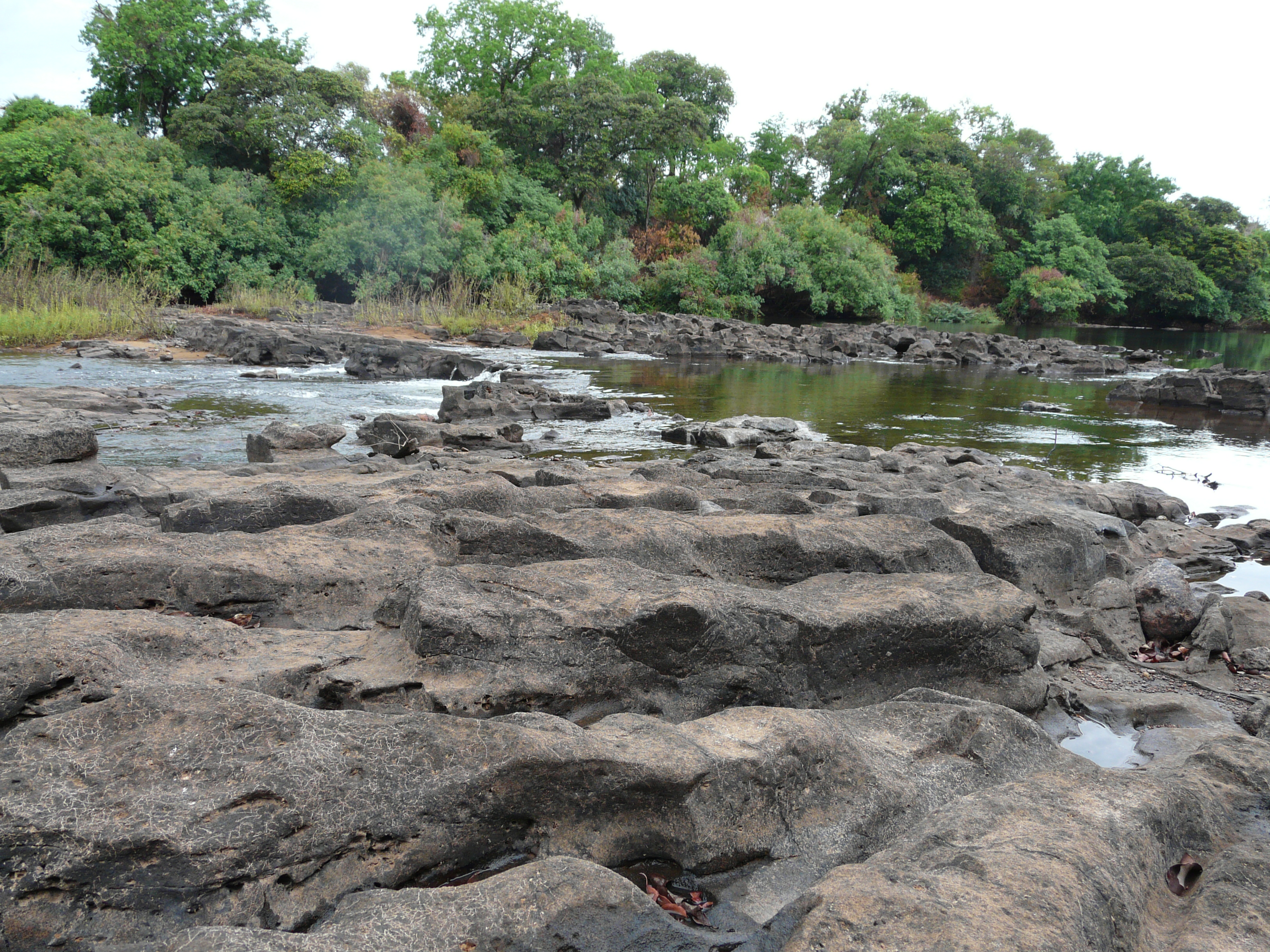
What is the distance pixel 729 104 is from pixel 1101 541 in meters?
52.2

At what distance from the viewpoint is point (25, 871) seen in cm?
175

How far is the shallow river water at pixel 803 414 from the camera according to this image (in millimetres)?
9828

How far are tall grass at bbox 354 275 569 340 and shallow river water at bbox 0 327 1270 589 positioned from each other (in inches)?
151

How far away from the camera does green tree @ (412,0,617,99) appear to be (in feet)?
147

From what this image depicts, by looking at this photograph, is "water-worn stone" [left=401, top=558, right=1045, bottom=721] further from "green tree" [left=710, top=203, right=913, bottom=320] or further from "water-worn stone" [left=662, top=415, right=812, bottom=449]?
"green tree" [left=710, top=203, right=913, bottom=320]

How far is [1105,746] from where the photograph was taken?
3518 millimetres

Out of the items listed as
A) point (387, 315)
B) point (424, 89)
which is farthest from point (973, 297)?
point (387, 315)

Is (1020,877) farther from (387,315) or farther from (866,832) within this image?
(387,315)

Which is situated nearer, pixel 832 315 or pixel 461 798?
pixel 461 798

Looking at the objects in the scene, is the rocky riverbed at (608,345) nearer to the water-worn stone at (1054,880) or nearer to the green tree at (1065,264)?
the water-worn stone at (1054,880)

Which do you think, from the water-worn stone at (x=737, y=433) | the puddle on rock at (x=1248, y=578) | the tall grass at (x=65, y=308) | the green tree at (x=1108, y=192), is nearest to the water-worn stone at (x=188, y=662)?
the puddle on rock at (x=1248, y=578)

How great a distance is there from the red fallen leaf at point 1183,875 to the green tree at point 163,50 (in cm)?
3940

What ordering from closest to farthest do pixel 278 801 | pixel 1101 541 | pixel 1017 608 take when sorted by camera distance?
pixel 278 801, pixel 1017 608, pixel 1101 541

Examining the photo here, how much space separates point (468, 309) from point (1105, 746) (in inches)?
1009
